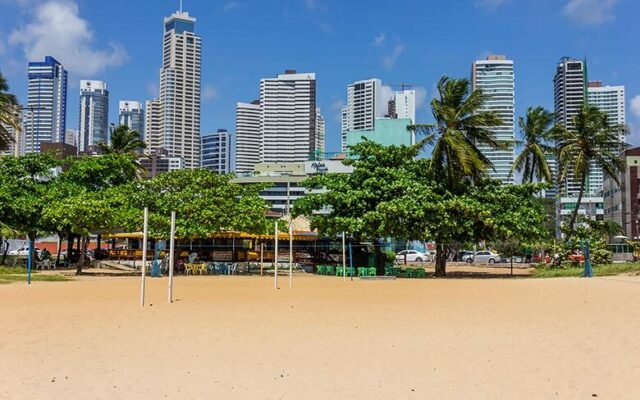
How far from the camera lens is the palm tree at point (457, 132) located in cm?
2562

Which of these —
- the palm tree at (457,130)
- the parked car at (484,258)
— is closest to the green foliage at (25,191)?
the palm tree at (457,130)

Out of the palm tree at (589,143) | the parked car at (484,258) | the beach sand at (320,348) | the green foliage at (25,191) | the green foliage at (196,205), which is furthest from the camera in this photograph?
the parked car at (484,258)

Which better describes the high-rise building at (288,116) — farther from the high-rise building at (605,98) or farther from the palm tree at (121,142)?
the palm tree at (121,142)

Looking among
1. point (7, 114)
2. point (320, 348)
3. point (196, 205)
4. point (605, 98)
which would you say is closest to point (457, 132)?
point (196, 205)

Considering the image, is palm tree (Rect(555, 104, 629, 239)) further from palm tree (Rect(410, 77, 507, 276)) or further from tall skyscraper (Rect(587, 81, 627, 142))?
tall skyscraper (Rect(587, 81, 627, 142))

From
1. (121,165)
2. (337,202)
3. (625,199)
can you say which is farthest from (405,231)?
(625,199)

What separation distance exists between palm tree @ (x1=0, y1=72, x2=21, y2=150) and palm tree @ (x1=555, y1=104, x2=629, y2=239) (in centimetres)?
2771

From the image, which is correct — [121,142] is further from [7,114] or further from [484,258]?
[484,258]

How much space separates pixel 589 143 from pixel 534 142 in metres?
3.36

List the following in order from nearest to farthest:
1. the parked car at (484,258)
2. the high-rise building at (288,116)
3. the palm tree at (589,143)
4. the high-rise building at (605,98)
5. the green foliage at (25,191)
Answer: the green foliage at (25,191) < the palm tree at (589,143) < the parked car at (484,258) < the high-rise building at (605,98) < the high-rise building at (288,116)

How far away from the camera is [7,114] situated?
2991 centimetres

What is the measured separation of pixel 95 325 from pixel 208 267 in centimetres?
1817

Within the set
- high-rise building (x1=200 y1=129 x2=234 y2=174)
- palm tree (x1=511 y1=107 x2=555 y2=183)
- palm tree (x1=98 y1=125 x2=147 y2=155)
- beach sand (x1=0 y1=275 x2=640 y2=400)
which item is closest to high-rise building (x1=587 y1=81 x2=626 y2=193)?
high-rise building (x1=200 y1=129 x2=234 y2=174)

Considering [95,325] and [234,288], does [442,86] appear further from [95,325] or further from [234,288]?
[95,325]
